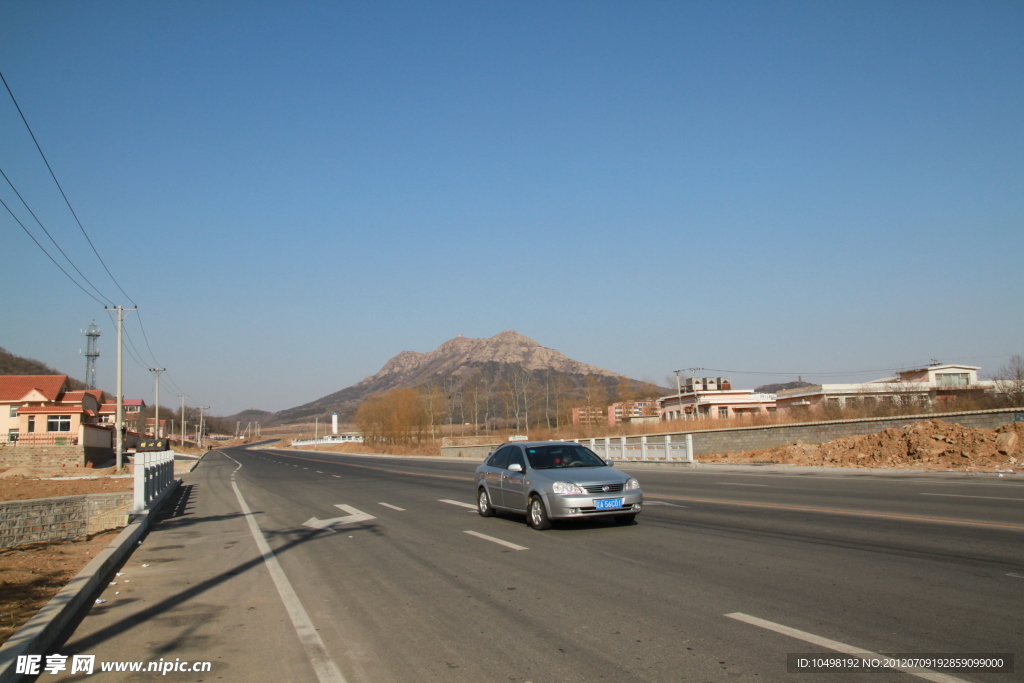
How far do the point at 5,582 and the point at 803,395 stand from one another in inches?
3713

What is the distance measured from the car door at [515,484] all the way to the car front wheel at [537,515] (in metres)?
0.29

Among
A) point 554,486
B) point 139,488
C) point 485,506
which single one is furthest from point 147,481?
point 554,486

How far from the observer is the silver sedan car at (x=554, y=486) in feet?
38.8

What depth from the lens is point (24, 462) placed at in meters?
50.0

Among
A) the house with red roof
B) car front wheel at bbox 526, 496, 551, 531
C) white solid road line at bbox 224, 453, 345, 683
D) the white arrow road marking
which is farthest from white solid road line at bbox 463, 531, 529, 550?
the house with red roof

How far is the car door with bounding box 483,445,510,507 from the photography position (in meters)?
14.1

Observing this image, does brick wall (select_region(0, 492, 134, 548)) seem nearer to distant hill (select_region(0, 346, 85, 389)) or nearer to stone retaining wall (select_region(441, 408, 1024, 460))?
stone retaining wall (select_region(441, 408, 1024, 460))

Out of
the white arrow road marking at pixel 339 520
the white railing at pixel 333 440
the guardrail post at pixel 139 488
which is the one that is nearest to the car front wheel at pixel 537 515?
the white arrow road marking at pixel 339 520

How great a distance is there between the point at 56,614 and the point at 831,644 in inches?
275

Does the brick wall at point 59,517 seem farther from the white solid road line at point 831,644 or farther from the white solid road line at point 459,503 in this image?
the white solid road line at point 831,644

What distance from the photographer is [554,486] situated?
1198 centimetres

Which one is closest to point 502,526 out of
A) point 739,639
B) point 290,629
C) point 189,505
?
point 290,629

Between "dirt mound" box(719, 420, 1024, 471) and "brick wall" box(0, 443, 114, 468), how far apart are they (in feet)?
155

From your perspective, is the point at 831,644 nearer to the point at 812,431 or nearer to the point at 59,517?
the point at 59,517
